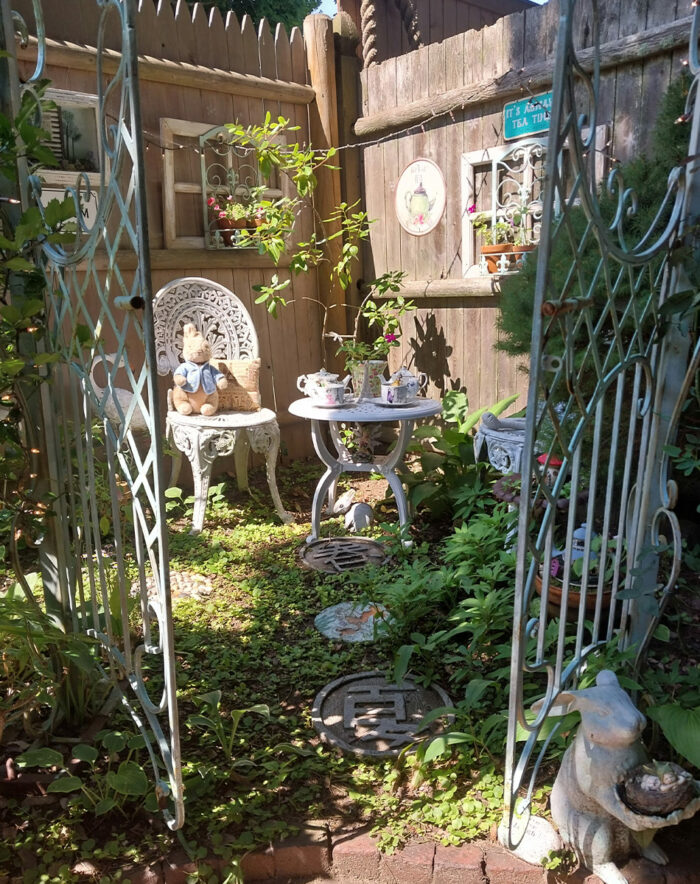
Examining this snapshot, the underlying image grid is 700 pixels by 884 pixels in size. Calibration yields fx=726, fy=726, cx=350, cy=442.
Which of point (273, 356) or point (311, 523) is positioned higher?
point (273, 356)

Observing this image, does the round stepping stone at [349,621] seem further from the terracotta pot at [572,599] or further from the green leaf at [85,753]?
the green leaf at [85,753]

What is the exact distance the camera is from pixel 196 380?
364 centimetres

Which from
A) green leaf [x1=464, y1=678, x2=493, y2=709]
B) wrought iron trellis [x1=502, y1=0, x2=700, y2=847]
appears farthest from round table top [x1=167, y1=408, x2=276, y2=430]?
green leaf [x1=464, y1=678, x2=493, y2=709]

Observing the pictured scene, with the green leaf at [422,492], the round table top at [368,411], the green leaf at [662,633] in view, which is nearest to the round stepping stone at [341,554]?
the green leaf at [422,492]

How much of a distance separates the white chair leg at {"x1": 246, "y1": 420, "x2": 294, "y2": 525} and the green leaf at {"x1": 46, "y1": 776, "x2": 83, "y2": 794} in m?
2.17

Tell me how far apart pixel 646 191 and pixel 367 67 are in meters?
2.57

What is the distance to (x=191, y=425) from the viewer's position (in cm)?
356

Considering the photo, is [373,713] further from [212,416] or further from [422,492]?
[212,416]

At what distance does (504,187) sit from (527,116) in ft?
1.13

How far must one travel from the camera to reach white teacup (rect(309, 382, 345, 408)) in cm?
345

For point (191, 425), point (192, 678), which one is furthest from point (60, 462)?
point (191, 425)

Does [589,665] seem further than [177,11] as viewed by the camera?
No

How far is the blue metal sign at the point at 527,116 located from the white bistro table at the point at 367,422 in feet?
4.42

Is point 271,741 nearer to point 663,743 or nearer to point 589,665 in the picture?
point 589,665
